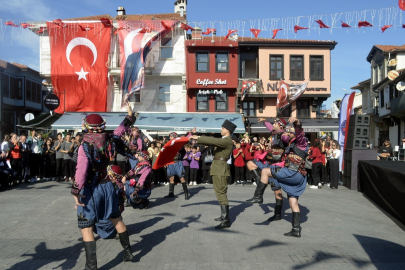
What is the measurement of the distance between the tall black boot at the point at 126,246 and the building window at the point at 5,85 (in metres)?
37.3

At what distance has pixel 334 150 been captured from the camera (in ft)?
49.6

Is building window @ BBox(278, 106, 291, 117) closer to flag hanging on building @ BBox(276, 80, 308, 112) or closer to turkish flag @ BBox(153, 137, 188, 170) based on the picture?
flag hanging on building @ BBox(276, 80, 308, 112)

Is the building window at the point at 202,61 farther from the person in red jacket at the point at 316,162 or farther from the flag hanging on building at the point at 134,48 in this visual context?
the person in red jacket at the point at 316,162

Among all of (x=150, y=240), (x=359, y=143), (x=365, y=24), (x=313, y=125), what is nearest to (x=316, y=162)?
(x=359, y=143)

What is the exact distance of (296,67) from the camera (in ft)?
94.7

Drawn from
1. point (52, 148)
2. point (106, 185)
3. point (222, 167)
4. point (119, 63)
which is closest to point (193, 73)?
point (119, 63)

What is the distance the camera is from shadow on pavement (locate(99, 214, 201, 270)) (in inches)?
214

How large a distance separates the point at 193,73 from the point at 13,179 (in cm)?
1612

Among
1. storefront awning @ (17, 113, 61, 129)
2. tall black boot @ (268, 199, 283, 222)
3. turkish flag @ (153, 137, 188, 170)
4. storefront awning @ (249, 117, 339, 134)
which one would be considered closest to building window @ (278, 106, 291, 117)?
storefront awning @ (249, 117, 339, 134)

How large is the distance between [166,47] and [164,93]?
325cm

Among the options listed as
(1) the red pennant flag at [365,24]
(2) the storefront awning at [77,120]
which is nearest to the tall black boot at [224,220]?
(1) the red pennant flag at [365,24]

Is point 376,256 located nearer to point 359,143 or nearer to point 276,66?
point 359,143

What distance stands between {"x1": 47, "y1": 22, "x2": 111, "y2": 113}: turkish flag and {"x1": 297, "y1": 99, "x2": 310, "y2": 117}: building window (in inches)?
566

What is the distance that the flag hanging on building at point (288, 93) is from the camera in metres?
27.3
